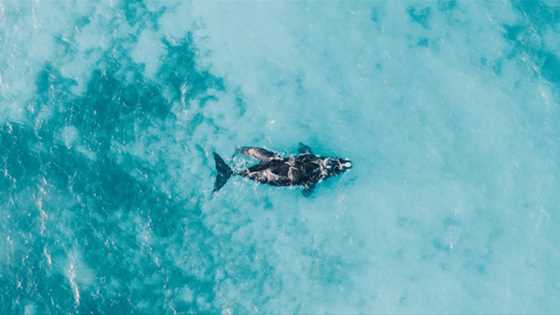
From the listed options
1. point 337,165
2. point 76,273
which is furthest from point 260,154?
point 76,273

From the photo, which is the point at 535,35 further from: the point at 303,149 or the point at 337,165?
the point at 303,149

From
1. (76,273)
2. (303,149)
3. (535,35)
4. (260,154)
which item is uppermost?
(535,35)

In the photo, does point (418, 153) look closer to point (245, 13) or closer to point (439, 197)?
point (439, 197)

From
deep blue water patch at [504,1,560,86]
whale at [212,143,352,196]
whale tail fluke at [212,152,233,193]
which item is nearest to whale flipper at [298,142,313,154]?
whale at [212,143,352,196]

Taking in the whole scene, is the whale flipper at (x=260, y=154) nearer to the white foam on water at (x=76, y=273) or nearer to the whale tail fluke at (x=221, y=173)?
the whale tail fluke at (x=221, y=173)

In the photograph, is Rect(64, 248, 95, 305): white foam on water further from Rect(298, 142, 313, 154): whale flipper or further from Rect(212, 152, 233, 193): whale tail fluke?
Rect(298, 142, 313, 154): whale flipper

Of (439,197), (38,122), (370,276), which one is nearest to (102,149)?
(38,122)

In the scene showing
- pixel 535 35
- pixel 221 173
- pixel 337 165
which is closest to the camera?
pixel 221 173
